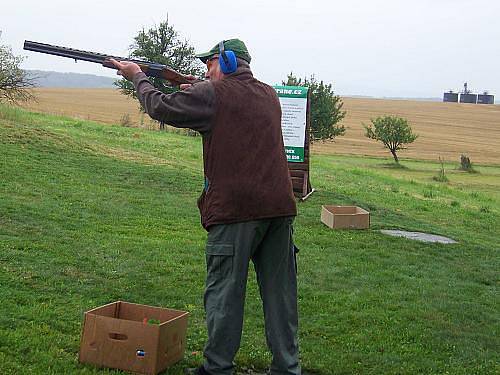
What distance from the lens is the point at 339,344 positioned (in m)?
5.99

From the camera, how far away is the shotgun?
552cm

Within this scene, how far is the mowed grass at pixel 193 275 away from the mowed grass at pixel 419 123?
83.6 feet

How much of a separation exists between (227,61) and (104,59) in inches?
55.2

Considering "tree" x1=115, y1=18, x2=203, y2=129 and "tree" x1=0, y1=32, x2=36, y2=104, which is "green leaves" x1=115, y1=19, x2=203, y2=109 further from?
"tree" x1=0, y1=32, x2=36, y2=104

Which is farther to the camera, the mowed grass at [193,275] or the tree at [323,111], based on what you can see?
the tree at [323,111]

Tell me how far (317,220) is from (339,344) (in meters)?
6.77

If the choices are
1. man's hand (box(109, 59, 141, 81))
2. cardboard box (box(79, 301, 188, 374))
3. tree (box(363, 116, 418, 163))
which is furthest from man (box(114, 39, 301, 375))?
tree (box(363, 116, 418, 163))

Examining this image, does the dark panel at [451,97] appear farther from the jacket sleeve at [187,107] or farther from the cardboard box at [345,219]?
the jacket sleeve at [187,107]

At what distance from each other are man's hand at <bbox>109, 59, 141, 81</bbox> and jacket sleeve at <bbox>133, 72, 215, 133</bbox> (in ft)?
1.74

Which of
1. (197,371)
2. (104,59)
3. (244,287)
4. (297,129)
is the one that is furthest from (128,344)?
(297,129)

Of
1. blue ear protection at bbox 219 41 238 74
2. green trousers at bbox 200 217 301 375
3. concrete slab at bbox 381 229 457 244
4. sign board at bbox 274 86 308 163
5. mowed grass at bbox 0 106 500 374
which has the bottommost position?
concrete slab at bbox 381 229 457 244

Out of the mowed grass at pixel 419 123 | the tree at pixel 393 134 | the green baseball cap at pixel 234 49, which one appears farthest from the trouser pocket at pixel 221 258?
the tree at pixel 393 134

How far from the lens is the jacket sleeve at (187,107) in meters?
4.45

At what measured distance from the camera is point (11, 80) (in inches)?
1078
